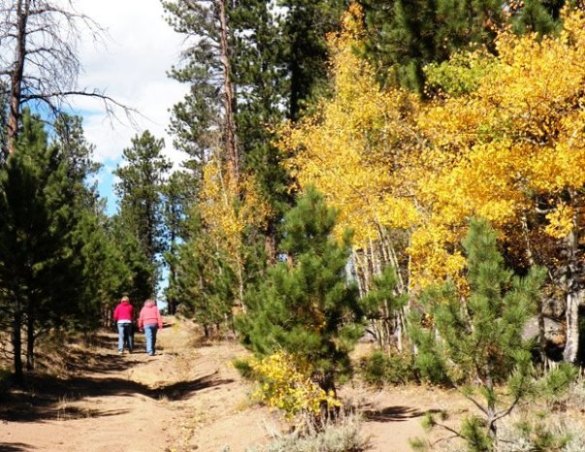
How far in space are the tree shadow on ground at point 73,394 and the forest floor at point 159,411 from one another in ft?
0.05

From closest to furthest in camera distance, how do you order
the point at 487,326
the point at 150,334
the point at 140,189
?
1. the point at 487,326
2. the point at 150,334
3. the point at 140,189

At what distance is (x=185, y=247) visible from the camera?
27.1 meters

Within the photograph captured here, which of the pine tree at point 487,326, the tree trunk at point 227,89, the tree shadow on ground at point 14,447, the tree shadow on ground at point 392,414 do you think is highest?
the tree trunk at point 227,89

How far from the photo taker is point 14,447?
6.94m

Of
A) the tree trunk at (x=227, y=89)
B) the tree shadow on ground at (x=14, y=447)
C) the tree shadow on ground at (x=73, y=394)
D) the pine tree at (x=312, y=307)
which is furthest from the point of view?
the tree trunk at (x=227, y=89)

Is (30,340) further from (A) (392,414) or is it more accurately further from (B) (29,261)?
(A) (392,414)

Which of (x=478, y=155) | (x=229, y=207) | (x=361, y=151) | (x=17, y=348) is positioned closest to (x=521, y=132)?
(x=478, y=155)

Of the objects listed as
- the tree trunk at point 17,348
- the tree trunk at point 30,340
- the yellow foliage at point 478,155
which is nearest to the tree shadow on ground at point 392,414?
the yellow foliage at point 478,155

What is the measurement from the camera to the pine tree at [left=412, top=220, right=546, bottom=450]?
16.7 feet

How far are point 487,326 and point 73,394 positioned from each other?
828 cm

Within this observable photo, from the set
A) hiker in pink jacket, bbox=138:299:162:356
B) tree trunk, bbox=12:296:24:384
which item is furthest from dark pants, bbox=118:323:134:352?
tree trunk, bbox=12:296:24:384

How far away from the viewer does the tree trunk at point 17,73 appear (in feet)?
Result: 36.5

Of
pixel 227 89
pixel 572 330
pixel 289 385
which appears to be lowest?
pixel 289 385

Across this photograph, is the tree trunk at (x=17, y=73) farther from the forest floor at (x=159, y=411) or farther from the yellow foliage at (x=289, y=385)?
the yellow foliage at (x=289, y=385)
